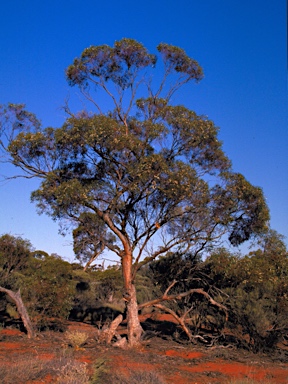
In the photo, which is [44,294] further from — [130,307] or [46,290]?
[130,307]

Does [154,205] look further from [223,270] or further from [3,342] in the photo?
[3,342]

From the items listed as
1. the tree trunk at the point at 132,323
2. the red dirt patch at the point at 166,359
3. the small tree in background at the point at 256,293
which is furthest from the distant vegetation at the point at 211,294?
the red dirt patch at the point at 166,359

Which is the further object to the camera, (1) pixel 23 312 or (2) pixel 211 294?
(2) pixel 211 294

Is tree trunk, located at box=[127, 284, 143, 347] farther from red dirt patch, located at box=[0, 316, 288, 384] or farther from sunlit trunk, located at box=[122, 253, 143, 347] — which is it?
Answer: red dirt patch, located at box=[0, 316, 288, 384]

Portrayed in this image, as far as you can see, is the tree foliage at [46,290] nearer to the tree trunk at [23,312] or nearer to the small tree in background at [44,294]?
the small tree in background at [44,294]

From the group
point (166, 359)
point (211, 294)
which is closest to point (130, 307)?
point (166, 359)

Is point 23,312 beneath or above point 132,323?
beneath

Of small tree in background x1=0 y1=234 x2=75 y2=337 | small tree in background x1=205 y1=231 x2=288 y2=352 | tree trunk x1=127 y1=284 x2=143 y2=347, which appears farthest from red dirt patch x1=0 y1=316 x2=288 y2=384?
small tree in background x1=0 y1=234 x2=75 y2=337

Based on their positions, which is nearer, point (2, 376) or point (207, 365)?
point (2, 376)

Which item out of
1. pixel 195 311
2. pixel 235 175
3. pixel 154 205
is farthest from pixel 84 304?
pixel 235 175

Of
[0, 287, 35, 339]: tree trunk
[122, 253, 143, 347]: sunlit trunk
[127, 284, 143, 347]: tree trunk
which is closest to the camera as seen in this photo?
[127, 284, 143, 347]: tree trunk

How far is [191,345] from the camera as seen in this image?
14766mm

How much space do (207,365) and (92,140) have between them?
25.5ft

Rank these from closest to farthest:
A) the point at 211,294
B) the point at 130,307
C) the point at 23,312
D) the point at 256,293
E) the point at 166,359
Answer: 1. the point at 166,359
2. the point at 256,293
3. the point at 130,307
4. the point at 23,312
5. the point at 211,294
